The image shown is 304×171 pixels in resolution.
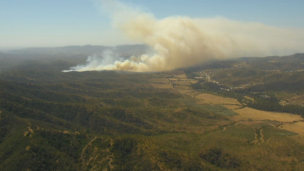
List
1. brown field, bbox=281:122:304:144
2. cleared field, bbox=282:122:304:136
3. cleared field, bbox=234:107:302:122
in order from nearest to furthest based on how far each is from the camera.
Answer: brown field, bbox=281:122:304:144 → cleared field, bbox=282:122:304:136 → cleared field, bbox=234:107:302:122

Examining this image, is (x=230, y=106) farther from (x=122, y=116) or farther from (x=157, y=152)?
(x=157, y=152)

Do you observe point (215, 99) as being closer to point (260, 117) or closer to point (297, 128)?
point (260, 117)

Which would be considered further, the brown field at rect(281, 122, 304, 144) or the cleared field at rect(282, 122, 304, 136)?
the cleared field at rect(282, 122, 304, 136)

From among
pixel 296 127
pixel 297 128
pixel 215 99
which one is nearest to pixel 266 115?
pixel 296 127

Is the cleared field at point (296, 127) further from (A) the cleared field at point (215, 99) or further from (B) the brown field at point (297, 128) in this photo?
(A) the cleared field at point (215, 99)

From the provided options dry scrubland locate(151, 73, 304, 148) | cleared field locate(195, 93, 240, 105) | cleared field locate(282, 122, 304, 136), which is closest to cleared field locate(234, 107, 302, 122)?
dry scrubland locate(151, 73, 304, 148)

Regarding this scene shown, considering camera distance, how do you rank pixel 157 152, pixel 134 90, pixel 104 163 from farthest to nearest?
pixel 134 90 → pixel 157 152 → pixel 104 163

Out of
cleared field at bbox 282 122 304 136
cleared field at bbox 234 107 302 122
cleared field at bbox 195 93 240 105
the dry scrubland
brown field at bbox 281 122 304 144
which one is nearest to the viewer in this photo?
brown field at bbox 281 122 304 144

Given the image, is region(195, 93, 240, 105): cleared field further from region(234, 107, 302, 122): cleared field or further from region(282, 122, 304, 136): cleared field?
region(282, 122, 304, 136): cleared field

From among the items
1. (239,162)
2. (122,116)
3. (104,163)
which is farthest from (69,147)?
(239,162)
